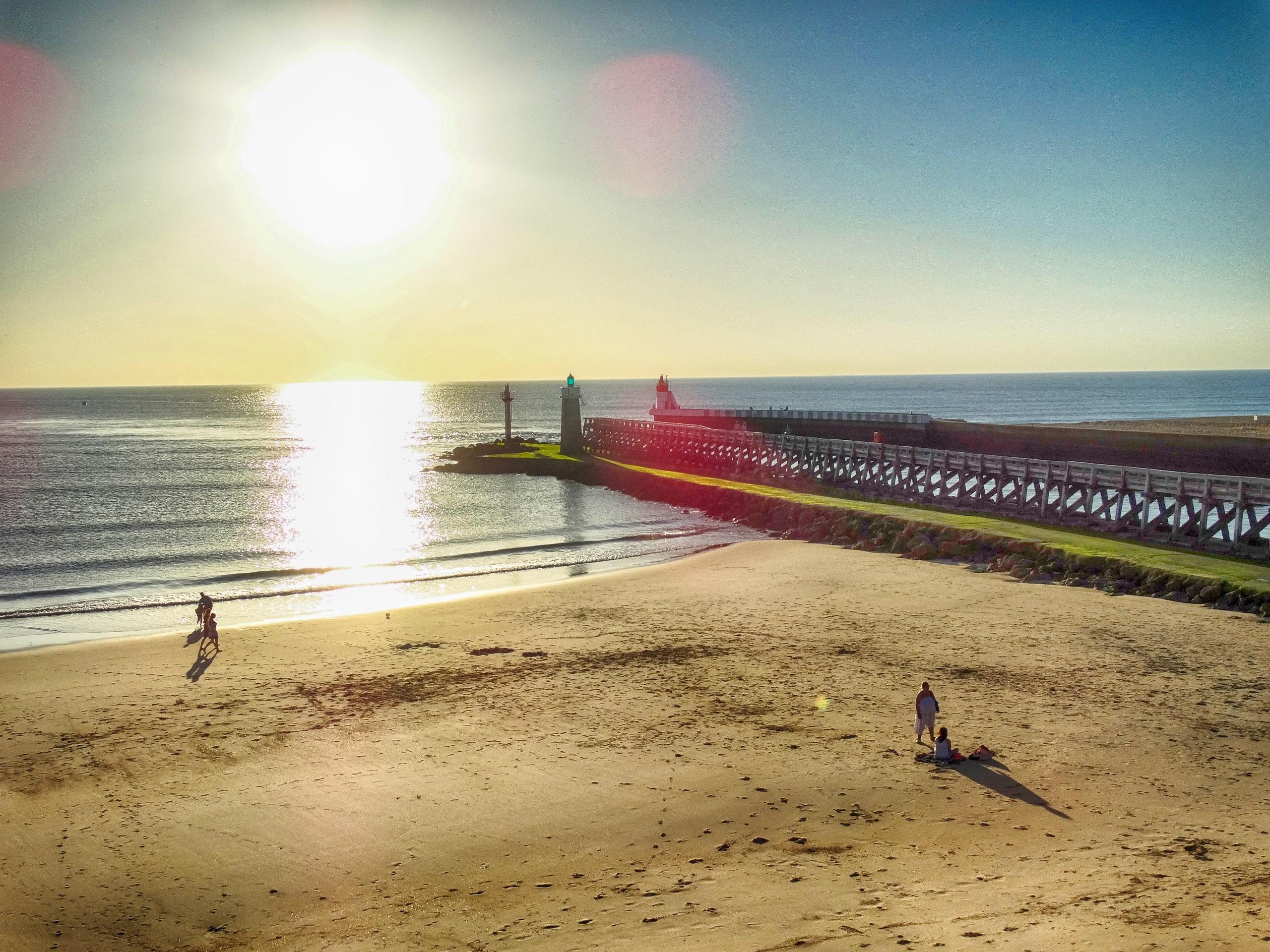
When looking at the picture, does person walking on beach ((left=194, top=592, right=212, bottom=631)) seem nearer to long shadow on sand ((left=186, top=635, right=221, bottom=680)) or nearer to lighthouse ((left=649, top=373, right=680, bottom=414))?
long shadow on sand ((left=186, top=635, right=221, bottom=680))

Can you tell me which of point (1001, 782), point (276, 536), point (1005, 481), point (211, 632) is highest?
point (1005, 481)

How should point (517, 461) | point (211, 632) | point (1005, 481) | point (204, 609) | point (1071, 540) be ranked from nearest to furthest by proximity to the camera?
point (211, 632)
point (204, 609)
point (1071, 540)
point (1005, 481)
point (517, 461)

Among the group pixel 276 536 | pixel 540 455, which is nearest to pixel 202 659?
pixel 276 536

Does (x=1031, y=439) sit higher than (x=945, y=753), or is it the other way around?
(x=1031, y=439)

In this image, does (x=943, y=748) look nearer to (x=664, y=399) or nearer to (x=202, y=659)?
(x=202, y=659)

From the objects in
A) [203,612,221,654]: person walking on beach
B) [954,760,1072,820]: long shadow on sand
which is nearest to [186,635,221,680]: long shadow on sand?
[203,612,221,654]: person walking on beach

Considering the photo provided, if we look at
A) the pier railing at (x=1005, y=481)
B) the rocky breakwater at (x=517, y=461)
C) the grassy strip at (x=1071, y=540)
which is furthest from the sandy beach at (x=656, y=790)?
the rocky breakwater at (x=517, y=461)
